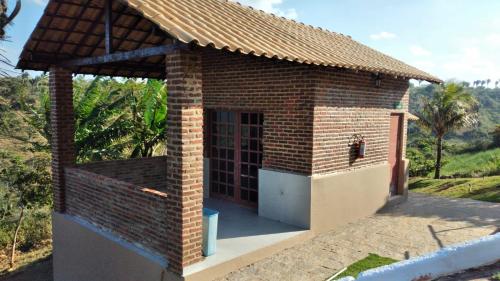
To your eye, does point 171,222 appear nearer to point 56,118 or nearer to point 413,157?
point 56,118

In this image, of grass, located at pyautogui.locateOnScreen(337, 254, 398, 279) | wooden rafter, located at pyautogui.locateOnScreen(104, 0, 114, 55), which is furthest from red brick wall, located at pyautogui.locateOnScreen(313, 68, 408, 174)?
wooden rafter, located at pyautogui.locateOnScreen(104, 0, 114, 55)

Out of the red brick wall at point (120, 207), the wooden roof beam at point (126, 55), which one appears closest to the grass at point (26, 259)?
the red brick wall at point (120, 207)

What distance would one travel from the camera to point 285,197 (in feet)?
26.0

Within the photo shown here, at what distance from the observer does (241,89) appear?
856 cm

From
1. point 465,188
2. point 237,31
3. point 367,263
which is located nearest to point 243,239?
point 367,263

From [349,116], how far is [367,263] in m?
3.36

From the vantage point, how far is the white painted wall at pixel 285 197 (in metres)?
7.66

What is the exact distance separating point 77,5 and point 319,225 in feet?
20.2

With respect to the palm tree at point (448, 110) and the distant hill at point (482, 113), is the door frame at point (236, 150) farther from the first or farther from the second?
the distant hill at point (482, 113)

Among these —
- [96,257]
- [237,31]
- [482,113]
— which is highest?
[237,31]

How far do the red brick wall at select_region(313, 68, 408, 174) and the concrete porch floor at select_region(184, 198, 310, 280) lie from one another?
140cm

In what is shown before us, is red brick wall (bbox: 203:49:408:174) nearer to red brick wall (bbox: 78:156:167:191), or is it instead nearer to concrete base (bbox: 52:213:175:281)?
red brick wall (bbox: 78:156:167:191)

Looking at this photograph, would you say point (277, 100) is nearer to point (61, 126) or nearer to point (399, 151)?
point (61, 126)

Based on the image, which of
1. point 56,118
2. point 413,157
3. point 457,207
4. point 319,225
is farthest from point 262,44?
point 413,157
